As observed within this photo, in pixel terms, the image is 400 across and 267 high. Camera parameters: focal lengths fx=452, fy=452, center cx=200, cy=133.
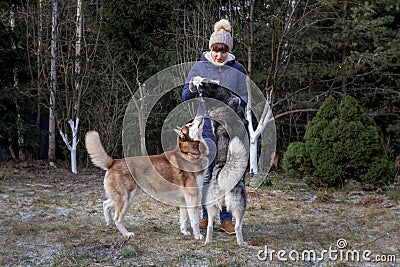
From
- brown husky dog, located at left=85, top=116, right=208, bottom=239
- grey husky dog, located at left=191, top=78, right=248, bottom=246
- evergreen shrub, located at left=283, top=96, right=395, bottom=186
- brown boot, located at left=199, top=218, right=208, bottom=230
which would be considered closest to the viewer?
grey husky dog, located at left=191, top=78, right=248, bottom=246

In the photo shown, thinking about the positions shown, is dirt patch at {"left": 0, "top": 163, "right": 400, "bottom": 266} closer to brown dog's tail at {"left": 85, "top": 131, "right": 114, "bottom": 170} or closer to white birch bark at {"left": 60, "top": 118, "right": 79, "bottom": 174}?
brown dog's tail at {"left": 85, "top": 131, "right": 114, "bottom": 170}

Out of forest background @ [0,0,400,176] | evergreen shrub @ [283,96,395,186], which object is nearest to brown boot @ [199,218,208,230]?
evergreen shrub @ [283,96,395,186]

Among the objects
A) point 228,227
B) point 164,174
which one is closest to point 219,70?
point 164,174

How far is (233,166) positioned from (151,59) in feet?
29.6

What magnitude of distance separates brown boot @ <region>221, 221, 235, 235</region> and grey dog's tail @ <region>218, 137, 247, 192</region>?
63 centimetres

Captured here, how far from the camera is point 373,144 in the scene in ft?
23.1

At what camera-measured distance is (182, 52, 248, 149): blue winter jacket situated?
164 inches

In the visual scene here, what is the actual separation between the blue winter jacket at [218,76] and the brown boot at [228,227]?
0.85 meters

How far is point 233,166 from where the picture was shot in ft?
12.9

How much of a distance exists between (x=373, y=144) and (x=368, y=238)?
3061 millimetres

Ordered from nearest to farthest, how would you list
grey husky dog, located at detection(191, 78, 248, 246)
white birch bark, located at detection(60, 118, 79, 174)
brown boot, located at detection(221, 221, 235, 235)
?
grey husky dog, located at detection(191, 78, 248, 246)
brown boot, located at detection(221, 221, 235, 235)
white birch bark, located at detection(60, 118, 79, 174)

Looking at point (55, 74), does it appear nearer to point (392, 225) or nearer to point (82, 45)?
point (82, 45)

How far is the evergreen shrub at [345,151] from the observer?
276 inches

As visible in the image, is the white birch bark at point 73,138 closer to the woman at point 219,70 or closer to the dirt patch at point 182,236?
the dirt patch at point 182,236
